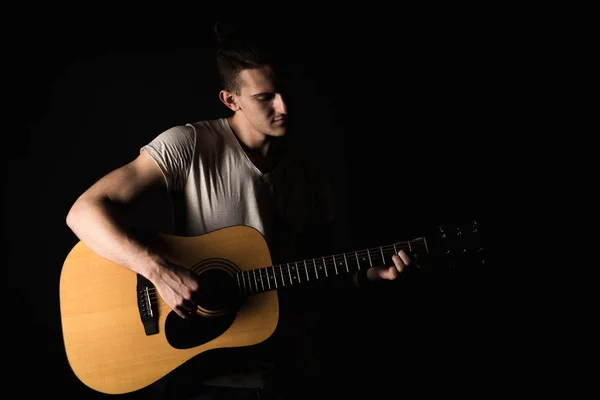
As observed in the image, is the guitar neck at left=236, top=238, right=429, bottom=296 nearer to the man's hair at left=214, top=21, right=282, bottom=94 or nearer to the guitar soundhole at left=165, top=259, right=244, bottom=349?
the guitar soundhole at left=165, top=259, right=244, bottom=349

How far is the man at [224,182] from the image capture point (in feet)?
4.82

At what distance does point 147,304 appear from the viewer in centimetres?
152

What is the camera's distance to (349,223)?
90.1 inches

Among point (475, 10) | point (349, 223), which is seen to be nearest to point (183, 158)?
point (349, 223)

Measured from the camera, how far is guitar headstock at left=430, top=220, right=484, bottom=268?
1.53 meters

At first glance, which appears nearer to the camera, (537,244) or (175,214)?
(175,214)

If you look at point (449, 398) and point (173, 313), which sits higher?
point (173, 313)

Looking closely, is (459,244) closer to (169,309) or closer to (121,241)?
(169,309)

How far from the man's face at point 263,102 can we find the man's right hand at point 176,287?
2.09ft

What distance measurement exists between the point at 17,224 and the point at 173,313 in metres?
1.10

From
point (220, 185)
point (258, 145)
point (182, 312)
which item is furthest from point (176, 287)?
point (258, 145)

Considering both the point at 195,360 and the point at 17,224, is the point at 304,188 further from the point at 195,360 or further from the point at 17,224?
the point at 17,224

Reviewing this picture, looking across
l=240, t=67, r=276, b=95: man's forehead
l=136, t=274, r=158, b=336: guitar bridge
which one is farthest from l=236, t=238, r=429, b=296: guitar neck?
l=240, t=67, r=276, b=95: man's forehead

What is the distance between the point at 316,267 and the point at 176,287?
49 centimetres
